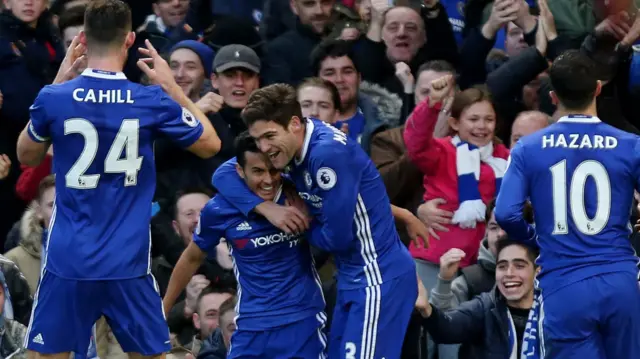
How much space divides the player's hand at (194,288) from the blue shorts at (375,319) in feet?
7.68

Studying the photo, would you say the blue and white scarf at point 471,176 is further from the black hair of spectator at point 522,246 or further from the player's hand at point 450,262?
the player's hand at point 450,262

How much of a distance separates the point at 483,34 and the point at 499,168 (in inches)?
67.0

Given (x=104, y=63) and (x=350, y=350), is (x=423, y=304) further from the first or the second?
(x=104, y=63)

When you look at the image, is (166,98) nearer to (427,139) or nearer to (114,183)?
(114,183)

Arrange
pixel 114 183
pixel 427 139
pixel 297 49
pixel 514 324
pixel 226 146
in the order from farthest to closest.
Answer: pixel 297 49
pixel 226 146
pixel 427 139
pixel 514 324
pixel 114 183

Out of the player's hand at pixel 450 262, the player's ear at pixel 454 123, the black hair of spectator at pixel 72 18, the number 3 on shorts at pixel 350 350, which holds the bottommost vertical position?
the number 3 on shorts at pixel 350 350

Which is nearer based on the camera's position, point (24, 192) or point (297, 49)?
point (24, 192)

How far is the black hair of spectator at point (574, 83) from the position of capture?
9031mm

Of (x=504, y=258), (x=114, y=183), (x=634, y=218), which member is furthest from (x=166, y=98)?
(x=634, y=218)

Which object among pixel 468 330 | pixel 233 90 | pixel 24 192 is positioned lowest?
pixel 468 330

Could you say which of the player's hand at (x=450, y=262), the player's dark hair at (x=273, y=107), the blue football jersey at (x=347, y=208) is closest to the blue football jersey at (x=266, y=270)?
the blue football jersey at (x=347, y=208)

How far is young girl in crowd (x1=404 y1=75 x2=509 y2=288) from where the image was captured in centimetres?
1101

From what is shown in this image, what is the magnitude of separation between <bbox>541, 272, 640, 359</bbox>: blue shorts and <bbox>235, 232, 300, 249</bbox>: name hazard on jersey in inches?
58.5

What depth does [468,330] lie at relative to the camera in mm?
10125
